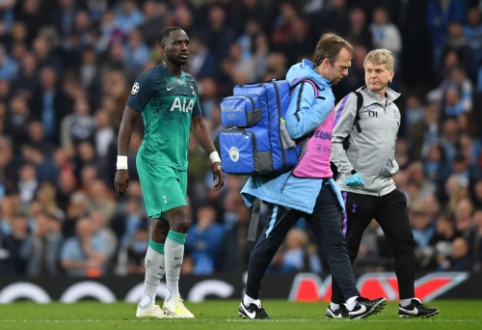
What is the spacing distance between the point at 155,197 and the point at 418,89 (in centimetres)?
950

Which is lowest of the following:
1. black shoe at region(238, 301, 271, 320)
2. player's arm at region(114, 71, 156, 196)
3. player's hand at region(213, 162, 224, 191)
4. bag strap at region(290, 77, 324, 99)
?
black shoe at region(238, 301, 271, 320)

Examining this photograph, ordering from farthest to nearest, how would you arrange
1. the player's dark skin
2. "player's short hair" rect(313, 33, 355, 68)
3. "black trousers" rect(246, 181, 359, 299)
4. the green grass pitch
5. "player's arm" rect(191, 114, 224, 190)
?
"player's arm" rect(191, 114, 224, 190)
the player's dark skin
"player's short hair" rect(313, 33, 355, 68)
"black trousers" rect(246, 181, 359, 299)
the green grass pitch

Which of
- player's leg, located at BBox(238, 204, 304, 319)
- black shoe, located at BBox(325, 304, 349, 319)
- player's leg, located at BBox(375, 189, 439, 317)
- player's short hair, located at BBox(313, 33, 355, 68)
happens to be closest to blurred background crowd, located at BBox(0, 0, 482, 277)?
player's leg, located at BBox(375, 189, 439, 317)

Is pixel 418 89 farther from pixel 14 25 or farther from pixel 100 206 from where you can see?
pixel 14 25

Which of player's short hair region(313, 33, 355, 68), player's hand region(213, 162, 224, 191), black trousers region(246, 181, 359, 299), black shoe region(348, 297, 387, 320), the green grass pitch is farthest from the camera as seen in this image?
player's hand region(213, 162, 224, 191)

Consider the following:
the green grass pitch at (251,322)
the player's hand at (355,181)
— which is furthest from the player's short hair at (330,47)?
the green grass pitch at (251,322)

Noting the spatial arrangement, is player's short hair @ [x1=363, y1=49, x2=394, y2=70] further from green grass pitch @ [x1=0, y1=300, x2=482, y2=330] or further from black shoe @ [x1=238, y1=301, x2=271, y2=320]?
black shoe @ [x1=238, y1=301, x2=271, y2=320]

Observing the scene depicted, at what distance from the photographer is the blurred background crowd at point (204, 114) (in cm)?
1415

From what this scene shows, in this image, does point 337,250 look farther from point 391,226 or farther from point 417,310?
point 417,310

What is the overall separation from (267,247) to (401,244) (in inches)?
51.2

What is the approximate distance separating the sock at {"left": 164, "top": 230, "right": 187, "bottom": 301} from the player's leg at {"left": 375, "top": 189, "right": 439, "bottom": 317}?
179 centimetres

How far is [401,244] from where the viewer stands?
8.59 metres

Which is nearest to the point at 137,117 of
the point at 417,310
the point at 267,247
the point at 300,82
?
the point at 300,82

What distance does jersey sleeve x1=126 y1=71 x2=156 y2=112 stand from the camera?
832 centimetres
